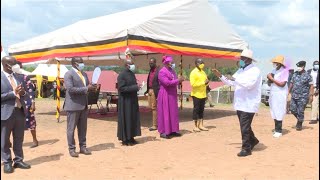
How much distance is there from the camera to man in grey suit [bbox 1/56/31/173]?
500 cm

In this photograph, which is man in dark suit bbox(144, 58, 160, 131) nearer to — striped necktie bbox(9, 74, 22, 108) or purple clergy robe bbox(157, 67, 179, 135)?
purple clergy robe bbox(157, 67, 179, 135)

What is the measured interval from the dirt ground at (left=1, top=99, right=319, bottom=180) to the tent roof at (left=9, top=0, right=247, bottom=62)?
2.14 metres

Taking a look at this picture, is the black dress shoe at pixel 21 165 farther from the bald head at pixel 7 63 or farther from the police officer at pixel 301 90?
the police officer at pixel 301 90

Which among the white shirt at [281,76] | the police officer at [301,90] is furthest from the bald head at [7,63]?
the police officer at [301,90]

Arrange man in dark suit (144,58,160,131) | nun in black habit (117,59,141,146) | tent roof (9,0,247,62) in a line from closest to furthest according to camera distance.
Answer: nun in black habit (117,59,141,146)
man in dark suit (144,58,160,131)
tent roof (9,0,247,62)

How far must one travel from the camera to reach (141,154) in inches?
259

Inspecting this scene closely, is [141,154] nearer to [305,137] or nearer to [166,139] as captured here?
[166,139]

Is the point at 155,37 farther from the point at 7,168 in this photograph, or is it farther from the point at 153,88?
the point at 7,168

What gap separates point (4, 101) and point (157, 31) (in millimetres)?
5563

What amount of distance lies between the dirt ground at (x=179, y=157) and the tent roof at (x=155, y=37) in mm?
2135

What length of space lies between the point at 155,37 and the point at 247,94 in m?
3.89

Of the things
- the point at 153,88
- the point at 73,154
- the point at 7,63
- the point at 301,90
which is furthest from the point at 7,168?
the point at 301,90

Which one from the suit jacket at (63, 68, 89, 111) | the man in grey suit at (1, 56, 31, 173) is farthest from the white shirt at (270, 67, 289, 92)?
the man in grey suit at (1, 56, 31, 173)

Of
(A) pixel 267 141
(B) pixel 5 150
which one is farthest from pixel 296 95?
(B) pixel 5 150
